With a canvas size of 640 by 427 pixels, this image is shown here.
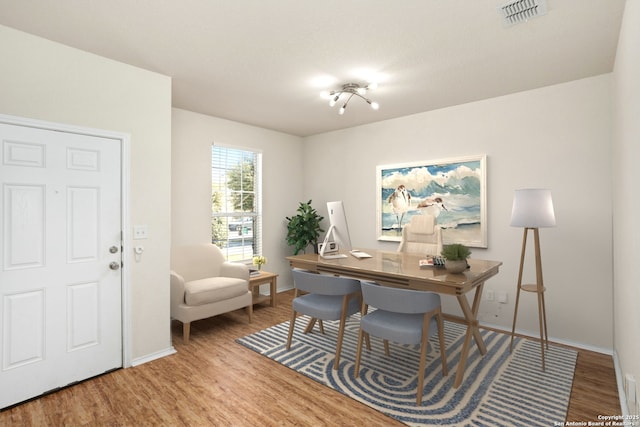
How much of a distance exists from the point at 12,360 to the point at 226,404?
1508 millimetres

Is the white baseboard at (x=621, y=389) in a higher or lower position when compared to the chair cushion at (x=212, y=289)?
lower

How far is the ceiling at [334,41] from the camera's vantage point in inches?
82.6

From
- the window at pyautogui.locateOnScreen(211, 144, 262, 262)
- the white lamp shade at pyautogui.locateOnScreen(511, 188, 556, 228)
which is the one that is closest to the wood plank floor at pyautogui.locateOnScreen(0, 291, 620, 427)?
the white lamp shade at pyautogui.locateOnScreen(511, 188, 556, 228)

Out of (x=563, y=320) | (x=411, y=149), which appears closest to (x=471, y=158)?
(x=411, y=149)

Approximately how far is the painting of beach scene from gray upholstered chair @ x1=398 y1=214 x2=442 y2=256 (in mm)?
329

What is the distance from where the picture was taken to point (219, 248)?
4.62 meters

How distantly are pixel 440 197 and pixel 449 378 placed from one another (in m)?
2.18

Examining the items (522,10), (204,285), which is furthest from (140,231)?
(522,10)

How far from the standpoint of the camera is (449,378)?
2.64 m

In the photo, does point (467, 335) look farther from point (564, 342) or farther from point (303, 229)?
point (303, 229)

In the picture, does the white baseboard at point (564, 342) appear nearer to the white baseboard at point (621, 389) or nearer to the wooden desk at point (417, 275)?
the white baseboard at point (621, 389)

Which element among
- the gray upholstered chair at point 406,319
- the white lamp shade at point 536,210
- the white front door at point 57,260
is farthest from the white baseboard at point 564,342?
the white front door at point 57,260

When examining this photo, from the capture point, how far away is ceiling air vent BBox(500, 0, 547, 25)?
6.64 feet

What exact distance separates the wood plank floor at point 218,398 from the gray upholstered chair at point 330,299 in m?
0.51
